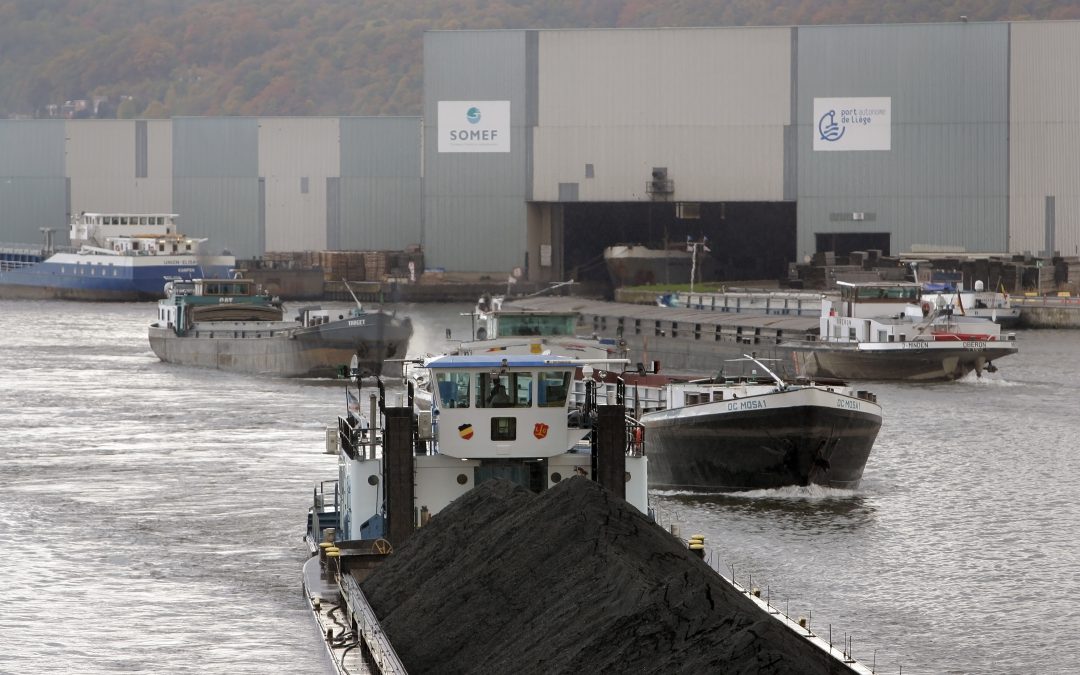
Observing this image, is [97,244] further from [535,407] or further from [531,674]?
[531,674]

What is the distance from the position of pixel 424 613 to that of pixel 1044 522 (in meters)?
14.6

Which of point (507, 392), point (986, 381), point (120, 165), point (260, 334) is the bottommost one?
point (986, 381)

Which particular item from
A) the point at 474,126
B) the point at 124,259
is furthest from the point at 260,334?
the point at 124,259

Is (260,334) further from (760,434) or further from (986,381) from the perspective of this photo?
(760,434)

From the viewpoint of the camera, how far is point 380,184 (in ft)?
309

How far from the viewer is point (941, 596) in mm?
23781

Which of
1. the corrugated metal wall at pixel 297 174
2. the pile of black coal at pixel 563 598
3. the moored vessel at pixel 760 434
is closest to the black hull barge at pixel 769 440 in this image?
the moored vessel at pixel 760 434

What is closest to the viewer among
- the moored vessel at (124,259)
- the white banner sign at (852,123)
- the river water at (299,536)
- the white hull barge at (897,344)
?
the river water at (299,536)

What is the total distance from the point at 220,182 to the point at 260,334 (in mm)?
39228

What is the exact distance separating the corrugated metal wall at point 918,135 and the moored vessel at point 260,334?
94.0 ft

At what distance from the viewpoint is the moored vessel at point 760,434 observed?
30047 mm

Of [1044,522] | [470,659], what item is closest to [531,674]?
[470,659]

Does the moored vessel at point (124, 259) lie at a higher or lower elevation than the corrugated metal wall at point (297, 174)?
lower

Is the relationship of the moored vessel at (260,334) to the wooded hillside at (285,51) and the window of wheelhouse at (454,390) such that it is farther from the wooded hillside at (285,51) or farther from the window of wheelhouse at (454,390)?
the wooded hillside at (285,51)
